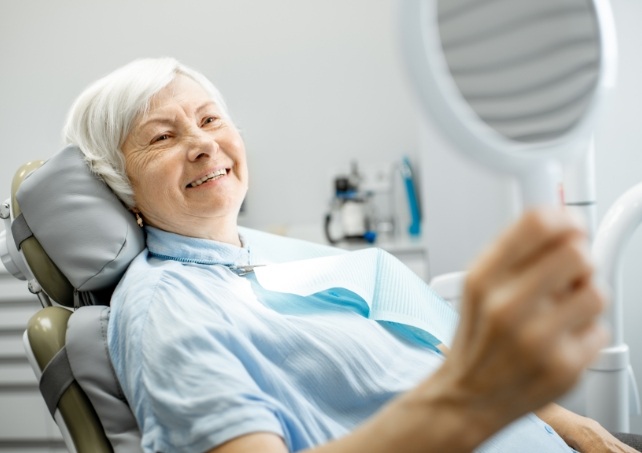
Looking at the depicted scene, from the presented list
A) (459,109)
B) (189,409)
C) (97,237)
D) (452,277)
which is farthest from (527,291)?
(452,277)

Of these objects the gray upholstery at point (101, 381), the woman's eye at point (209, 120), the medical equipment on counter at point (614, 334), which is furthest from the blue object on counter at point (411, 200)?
the gray upholstery at point (101, 381)

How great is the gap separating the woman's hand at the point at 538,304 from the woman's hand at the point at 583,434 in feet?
2.54

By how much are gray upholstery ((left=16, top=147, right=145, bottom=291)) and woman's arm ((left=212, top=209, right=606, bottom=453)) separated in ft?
2.82

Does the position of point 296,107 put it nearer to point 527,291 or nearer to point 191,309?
point 191,309

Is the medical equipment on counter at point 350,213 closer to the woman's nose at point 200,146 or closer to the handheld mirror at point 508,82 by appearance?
the woman's nose at point 200,146

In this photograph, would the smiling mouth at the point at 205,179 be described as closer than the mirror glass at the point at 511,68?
No

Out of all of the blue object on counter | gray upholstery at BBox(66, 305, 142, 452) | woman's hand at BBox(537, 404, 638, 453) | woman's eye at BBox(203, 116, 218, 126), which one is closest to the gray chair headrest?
gray upholstery at BBox(66, 305, 142, 452)

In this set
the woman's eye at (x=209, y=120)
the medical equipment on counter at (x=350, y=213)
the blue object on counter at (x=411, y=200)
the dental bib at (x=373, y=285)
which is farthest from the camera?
the blue object on counter at (x=411, y=200)

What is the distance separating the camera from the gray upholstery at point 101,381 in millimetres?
1099

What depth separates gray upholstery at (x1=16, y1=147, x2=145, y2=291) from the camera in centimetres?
122

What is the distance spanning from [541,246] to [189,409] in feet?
1.83

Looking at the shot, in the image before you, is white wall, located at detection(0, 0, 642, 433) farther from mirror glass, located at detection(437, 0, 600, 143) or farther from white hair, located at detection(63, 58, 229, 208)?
mirror glass, located at detection(437, 0, 600, 143)

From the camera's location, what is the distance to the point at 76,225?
48.4 inches

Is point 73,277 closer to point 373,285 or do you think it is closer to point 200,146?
point 200,146
